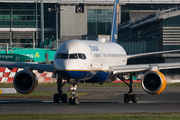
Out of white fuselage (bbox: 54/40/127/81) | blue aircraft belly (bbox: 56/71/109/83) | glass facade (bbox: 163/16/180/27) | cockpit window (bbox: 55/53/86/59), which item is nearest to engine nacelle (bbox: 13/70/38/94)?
white fuselage (bbox: 54/40/127/81)

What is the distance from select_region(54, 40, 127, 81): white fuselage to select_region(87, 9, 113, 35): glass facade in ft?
316

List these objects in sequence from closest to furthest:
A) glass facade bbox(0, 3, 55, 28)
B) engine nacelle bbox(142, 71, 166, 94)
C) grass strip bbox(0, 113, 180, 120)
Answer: grass strip bbox(0, 113, 180, 120)
engine nacelle bbox(142, 71, 166, 94)
glass facade bbox(0, 3, 55, 28)

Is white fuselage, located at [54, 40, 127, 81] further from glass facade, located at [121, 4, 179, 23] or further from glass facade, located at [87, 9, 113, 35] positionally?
glass facade, located at [121, 4, 179, 23]

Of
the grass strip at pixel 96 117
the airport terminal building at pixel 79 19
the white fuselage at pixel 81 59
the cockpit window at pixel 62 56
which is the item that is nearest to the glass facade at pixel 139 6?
the airport terminal building at pixel 79 19

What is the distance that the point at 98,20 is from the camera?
5064 inches

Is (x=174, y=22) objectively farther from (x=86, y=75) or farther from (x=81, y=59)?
(x=81, y=59)

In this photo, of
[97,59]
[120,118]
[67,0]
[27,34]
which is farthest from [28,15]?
[120,118]

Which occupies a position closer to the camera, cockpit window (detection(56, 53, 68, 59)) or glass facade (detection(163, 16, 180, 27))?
cockpit window (detection(56, 53, 68, 59))

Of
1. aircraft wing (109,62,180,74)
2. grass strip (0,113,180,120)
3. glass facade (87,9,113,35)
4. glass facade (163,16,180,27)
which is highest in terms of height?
glass facade (87,9,113,35)

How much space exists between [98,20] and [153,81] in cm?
10098

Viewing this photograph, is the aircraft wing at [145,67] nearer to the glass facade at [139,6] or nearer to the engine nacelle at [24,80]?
the engine nacelle at [24,80]

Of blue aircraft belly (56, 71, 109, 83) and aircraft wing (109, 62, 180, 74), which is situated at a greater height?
aircraft wing (109, 62, 180, 74)

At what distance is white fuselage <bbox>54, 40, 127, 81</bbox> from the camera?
26.8m

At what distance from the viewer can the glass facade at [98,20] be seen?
12838 centimetres
